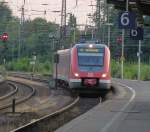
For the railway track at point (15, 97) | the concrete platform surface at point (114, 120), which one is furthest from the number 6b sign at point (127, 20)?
the railway track at point (15, 97)

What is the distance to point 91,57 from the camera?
35.5 m

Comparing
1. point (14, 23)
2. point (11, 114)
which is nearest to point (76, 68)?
point (11, 114)

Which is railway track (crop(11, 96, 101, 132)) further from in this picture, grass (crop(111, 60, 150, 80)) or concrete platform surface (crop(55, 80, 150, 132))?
grass (crop(111, 60, 150, 80))

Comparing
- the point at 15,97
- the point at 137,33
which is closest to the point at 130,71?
the point at 15,97

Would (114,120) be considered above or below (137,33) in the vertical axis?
below

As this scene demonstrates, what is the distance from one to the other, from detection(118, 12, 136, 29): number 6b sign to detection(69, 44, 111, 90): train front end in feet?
20.5

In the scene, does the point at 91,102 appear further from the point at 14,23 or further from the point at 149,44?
the point at 14,23

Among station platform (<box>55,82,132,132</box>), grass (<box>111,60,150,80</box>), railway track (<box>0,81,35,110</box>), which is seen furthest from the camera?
grass (<box>111,60,150,80</box>)

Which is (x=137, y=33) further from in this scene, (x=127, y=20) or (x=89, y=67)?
(x=89, y=67)

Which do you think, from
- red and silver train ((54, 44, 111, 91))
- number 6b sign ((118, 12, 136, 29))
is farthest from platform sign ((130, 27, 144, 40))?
red and silver train ((54, 44, 111, 91))

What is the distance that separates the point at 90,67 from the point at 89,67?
0.18 feet

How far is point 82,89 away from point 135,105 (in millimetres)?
9523

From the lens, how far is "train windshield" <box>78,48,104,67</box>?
35.3m

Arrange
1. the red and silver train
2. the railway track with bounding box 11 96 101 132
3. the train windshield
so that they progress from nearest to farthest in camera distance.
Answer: the railway track with bounding box 11 96 101 132 → the red and silver train → the train windshield
